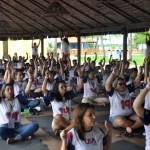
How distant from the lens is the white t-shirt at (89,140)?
253 centimetres

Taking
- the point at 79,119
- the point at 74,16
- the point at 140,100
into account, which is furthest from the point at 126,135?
the point at 74,16

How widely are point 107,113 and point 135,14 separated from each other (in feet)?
11.9

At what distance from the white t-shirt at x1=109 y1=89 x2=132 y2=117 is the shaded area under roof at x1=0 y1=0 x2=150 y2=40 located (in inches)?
107

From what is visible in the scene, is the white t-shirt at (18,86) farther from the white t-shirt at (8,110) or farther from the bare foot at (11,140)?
the bare foot at (11,140)

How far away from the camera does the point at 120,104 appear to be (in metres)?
4.93

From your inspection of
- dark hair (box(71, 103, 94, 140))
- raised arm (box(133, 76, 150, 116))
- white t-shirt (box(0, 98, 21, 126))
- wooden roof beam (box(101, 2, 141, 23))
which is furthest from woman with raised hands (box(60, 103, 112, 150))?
wooden roof beam (box(101, 2, 141, 23))

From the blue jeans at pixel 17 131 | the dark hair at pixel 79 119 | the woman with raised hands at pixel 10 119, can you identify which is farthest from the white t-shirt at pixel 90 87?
the dark hair at pixel 79 119

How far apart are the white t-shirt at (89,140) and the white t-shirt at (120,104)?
7.42ft

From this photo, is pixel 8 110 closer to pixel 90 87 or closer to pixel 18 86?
pixel 18 86

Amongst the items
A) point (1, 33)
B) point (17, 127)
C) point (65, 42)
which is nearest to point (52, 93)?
point (17, 127)

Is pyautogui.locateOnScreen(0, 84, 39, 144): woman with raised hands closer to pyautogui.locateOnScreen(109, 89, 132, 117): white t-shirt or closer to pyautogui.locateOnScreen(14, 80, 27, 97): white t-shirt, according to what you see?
pyautogui.locateOnScreen(109, 89, 132, 117): white t-shirt

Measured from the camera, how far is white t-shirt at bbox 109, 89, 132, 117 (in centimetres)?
491

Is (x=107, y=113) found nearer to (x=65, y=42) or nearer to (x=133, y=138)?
(x=133, y=138)

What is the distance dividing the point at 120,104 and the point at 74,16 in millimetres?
6533
